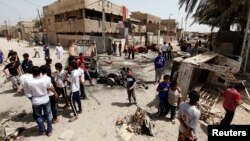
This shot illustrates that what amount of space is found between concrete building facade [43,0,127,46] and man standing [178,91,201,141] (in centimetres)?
2434

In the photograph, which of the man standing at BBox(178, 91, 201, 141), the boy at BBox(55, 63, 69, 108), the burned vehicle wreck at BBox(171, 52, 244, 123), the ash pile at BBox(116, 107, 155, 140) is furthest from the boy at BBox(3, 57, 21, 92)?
the man standing at BBox(178, 91, 201, 141)

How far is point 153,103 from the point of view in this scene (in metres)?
8.22

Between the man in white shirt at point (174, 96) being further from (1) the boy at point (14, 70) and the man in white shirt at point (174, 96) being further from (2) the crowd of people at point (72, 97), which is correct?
(1) the boy at point (14, 70)

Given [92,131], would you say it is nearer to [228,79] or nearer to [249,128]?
[249,128]

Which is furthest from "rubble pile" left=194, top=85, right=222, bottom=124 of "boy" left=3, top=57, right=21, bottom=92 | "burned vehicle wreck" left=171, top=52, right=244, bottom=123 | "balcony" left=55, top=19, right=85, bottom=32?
"balcony" left=55, top=19, right=85, bottom=32

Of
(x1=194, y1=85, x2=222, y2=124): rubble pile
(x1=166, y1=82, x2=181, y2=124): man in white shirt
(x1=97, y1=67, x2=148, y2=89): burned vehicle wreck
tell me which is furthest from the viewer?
(x1=97, y1=67, x2=148, y2=89): burned vehicle wreck

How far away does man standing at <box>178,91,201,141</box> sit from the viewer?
3.58 m

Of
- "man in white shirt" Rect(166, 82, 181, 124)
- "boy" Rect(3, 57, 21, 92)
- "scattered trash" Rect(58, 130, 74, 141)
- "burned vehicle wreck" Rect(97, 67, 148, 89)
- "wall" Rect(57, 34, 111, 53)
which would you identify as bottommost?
"scattered trash" Rect(58, 130, 74, 141)

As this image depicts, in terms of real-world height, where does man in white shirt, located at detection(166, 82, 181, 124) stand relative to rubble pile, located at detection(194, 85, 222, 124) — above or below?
above

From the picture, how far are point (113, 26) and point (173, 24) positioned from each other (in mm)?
30648

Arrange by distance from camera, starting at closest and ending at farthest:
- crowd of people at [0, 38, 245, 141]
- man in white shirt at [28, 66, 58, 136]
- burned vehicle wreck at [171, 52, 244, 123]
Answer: crowd of people at [0, 38, 245, 141] < man in white shirt at [28, 66, 58, 136] < burned vehicle wreck at [171, 52, 244, 123]

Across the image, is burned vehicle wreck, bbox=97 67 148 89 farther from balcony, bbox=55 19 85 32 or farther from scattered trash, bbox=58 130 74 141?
balcony, bbox=55 19 85 32

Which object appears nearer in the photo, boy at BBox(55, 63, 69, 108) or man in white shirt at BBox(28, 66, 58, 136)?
man in white shirt at BBox(28, 66, 58, 136)

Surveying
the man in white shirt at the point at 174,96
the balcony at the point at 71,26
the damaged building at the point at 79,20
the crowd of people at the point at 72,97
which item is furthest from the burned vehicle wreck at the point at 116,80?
the balcony at the point at 71,26
